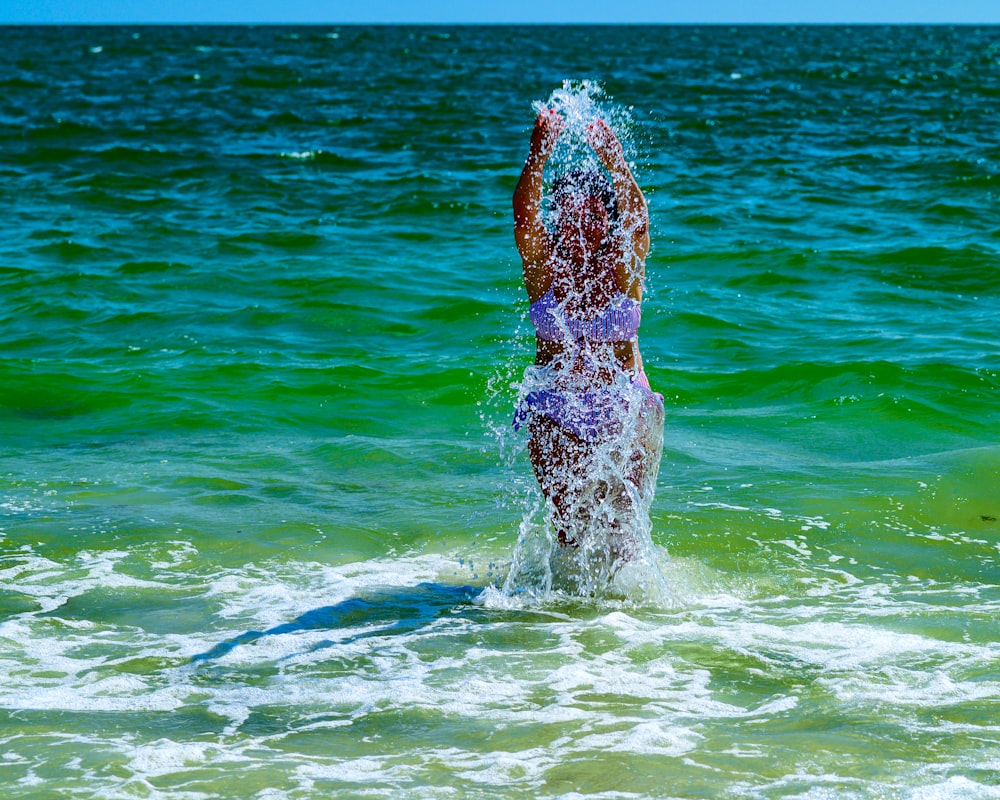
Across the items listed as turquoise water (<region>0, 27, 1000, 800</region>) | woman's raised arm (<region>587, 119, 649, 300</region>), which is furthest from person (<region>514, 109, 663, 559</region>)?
turquoise water (<region>0, 27, 1000, 800</region>)

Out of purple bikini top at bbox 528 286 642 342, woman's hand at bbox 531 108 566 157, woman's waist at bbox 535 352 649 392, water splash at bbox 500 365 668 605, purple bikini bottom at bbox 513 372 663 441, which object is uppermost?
woman's hand at bbox 531 108 566 157

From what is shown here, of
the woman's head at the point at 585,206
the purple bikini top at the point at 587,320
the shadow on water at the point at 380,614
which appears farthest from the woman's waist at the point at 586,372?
the shadow on water at the point at 380,614

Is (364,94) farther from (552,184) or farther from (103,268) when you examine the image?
(552,184)

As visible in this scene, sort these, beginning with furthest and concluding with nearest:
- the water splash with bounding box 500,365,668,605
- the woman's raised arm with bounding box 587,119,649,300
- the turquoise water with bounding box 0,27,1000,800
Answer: the water splash with bounding box 500,365,668,605
the woman's raised arm with bounding box 587,119,649,300
the turquoise water with bounding box 0,27,1000,800

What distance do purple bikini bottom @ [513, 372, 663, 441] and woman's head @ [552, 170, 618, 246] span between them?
0.66m

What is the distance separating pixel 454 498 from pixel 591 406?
2067 mm

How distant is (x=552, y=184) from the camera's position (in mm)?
5293

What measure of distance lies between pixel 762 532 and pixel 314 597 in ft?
7.94

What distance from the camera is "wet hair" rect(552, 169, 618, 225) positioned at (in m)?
5.17

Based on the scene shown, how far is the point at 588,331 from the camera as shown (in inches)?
208

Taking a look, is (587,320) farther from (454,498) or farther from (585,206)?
(454,498)

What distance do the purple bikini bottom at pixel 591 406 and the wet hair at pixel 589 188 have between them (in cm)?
73

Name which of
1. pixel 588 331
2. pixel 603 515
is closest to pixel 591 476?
pixel 603 515

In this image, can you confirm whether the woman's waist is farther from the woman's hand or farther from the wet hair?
the woman's hand
